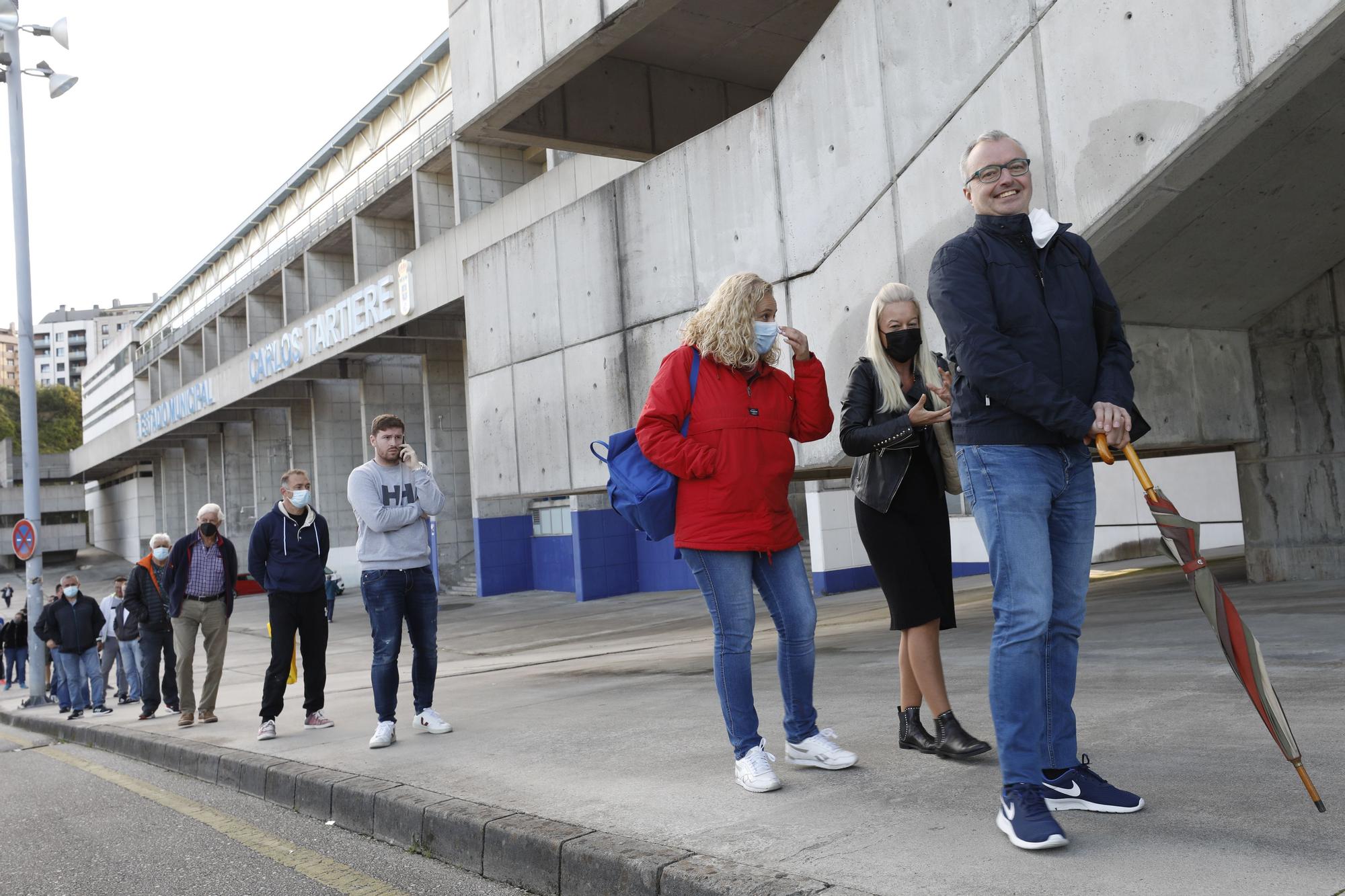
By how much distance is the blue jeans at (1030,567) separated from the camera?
122 inches

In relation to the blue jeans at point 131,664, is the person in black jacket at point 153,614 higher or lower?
higher

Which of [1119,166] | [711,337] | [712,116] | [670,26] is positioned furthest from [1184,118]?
[712,116]

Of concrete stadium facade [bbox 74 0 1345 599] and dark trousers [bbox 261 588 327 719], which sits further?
dark trousers [bbox 261 588 327 719]

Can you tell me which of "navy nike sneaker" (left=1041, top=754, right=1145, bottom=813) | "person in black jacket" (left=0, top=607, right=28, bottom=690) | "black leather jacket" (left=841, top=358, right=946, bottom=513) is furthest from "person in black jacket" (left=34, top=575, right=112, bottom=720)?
"navy nike sneaker" (left=1041, top=754, right=1145, bottom=813)

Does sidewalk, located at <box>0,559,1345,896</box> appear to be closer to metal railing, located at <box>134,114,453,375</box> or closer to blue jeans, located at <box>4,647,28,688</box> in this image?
blue jeans, located at <box>4,647,28,688</box>

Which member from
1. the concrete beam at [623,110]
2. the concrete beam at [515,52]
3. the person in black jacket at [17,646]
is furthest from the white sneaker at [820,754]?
the person in black jacket at [17,646]

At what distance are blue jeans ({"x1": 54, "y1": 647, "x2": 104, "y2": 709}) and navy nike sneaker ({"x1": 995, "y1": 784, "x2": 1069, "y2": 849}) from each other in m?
11.6

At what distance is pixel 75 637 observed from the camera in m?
12.3

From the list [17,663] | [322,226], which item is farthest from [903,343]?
[322,226]

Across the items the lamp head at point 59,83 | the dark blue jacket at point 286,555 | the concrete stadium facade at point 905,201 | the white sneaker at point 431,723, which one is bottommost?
the white sneaker at point 431,723

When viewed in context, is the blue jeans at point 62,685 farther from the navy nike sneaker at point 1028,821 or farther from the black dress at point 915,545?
the navy nike sneaker at point 1028,821

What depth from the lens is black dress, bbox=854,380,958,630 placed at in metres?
4.14

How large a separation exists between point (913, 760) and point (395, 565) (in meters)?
3.34

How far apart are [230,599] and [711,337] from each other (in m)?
6.70
